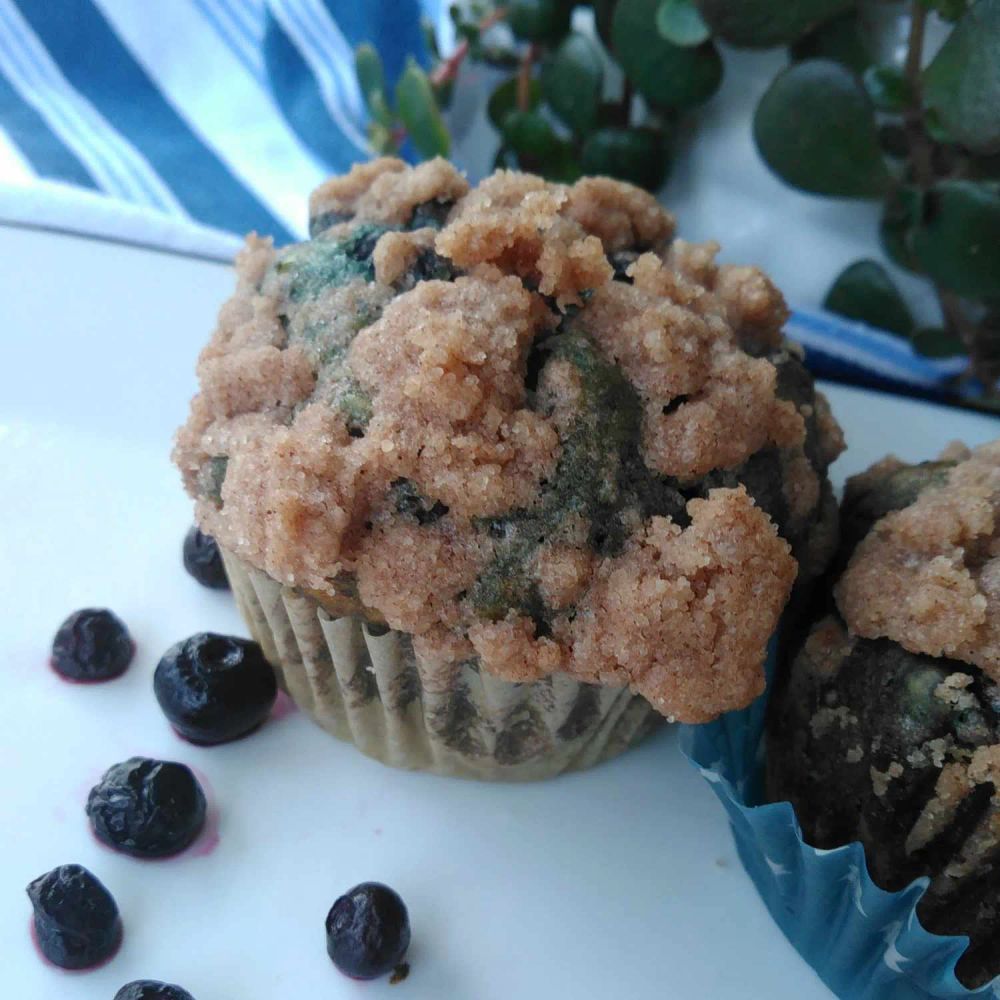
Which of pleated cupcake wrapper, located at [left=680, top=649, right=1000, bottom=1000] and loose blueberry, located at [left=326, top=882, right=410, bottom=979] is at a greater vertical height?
loose blueberry, located at [left=326, top=882, right=410, bottom=979]

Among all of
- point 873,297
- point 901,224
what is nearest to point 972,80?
point 901,224

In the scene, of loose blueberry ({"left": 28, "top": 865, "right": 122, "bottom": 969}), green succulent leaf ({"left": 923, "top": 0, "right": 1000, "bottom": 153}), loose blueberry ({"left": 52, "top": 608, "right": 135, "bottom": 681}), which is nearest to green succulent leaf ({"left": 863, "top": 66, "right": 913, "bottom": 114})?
green succulent leaf ({"left": 923, "top": 0, "right": 1000, "bottom": 153})

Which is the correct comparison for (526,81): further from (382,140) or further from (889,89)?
(889,89)

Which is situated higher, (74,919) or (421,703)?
(74,919)

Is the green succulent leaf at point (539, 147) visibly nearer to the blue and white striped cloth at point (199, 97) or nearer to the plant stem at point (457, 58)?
the plant stem at point (457, 58)

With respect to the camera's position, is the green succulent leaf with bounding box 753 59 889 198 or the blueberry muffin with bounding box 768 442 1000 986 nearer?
the blueberry muffin with bounding box 768 442 1000 986

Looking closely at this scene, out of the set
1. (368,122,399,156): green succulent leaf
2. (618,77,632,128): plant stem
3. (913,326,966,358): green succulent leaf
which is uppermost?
(368,122,399,156): green succulent leaf

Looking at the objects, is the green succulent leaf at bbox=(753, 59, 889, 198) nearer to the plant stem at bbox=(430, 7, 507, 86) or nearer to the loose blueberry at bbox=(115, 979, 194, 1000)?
the plant stem at bbox=(430, 7, 507, 86)
